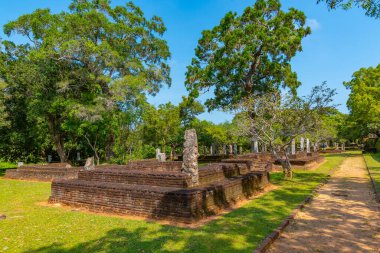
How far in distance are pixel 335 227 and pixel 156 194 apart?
4.71 m

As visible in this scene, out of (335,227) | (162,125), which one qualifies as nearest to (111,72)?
(162,125)

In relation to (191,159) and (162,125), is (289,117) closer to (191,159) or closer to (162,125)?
(191,159)

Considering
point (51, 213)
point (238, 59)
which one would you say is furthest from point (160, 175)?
point (238, 59)

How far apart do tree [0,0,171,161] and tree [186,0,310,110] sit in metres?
6.98

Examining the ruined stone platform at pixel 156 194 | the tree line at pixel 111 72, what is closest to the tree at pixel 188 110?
the tree line at pixel 111 72

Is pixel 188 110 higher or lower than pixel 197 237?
higher

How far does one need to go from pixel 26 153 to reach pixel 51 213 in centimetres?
2522

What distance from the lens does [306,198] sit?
10.3m

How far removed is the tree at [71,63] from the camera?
21.5 meters

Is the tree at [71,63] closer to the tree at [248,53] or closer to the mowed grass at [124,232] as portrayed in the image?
the tree at [248,53]

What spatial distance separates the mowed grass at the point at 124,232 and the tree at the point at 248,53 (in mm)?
18339

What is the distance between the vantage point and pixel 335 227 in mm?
6973

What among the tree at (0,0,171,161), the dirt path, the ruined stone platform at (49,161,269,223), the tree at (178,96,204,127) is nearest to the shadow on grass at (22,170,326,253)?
the dirt path

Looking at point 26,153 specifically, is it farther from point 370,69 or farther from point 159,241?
point 370,69
